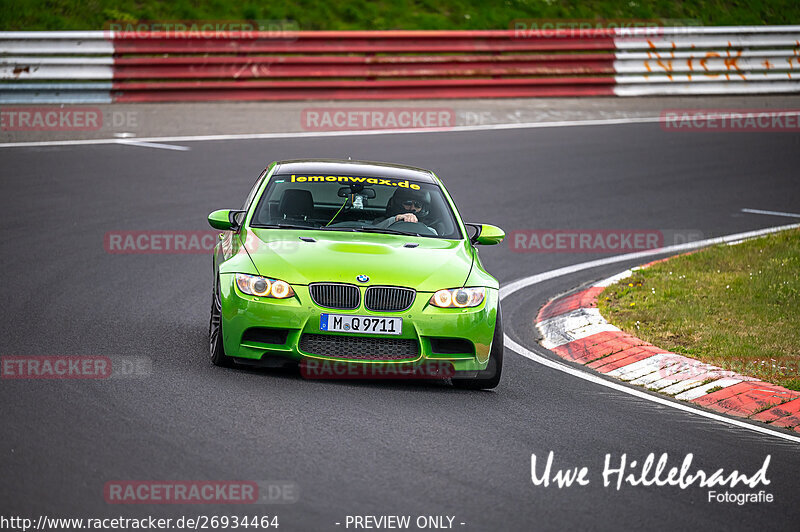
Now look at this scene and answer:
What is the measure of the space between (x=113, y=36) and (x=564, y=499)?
54.4 ft

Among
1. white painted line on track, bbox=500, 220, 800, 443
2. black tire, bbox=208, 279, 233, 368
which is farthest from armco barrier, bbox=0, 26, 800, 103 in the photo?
black tire, bbox=208, 279, 233, 368

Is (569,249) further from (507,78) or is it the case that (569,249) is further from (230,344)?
(507,78)

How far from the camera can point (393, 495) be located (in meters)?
5.34

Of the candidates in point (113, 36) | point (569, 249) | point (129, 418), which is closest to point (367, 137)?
point (113, 36)

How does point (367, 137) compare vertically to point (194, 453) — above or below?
above

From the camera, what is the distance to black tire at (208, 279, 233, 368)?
7.54m

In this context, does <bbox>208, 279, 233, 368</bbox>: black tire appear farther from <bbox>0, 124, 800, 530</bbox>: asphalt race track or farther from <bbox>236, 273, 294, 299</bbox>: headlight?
<bbox>236, 273, 294, 299</bbox>: headlight

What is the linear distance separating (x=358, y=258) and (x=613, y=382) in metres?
2.17

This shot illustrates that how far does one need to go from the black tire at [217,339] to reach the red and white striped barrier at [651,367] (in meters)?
2.96

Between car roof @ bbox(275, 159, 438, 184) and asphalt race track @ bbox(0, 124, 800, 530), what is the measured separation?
58.1 inches

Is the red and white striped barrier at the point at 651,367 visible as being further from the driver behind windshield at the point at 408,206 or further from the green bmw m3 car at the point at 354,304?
the driver behind windshield at the point at 408,206

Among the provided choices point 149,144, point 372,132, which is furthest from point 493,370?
point 372,132

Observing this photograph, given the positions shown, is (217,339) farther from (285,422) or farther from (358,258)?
(285,422)

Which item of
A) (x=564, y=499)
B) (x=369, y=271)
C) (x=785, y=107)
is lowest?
(x=564, y=499)
